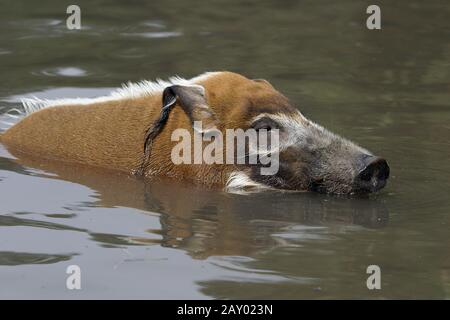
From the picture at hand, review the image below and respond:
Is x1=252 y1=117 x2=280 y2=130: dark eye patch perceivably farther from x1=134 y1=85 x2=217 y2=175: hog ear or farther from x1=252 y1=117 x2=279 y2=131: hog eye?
x1=134 y1=85 x2=217 y2=175: hog ear

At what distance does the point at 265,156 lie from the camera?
8953mm

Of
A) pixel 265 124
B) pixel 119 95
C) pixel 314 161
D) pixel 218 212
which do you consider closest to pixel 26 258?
pixel 218 212

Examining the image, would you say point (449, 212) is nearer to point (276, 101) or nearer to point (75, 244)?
point (276, 101)

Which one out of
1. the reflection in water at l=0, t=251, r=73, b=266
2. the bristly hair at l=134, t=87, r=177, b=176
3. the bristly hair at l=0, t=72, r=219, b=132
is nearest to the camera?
the reflection in water at l=0, t=251, r=73, b=266

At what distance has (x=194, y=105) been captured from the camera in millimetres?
9031

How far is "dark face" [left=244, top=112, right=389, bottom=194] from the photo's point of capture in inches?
345

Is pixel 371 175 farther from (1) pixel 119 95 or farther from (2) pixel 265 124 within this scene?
(1) pixel 119 95

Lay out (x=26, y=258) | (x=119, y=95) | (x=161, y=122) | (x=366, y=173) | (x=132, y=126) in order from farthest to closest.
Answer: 1. (x=119, y=95)
2. (x=132, y=126)
3. (x=161, y=122)
4. (x=366, y=173)
5. (x=26, y=258)

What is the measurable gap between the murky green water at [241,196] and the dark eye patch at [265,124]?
569 mm

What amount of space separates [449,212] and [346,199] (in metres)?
0.84

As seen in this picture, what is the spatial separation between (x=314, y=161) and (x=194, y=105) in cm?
104

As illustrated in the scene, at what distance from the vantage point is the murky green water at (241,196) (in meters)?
7.01

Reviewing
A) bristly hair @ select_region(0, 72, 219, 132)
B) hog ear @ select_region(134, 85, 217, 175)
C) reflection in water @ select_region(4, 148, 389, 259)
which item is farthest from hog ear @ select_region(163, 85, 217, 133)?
reflection in water @ select_region(4, 148, 389, 259)
